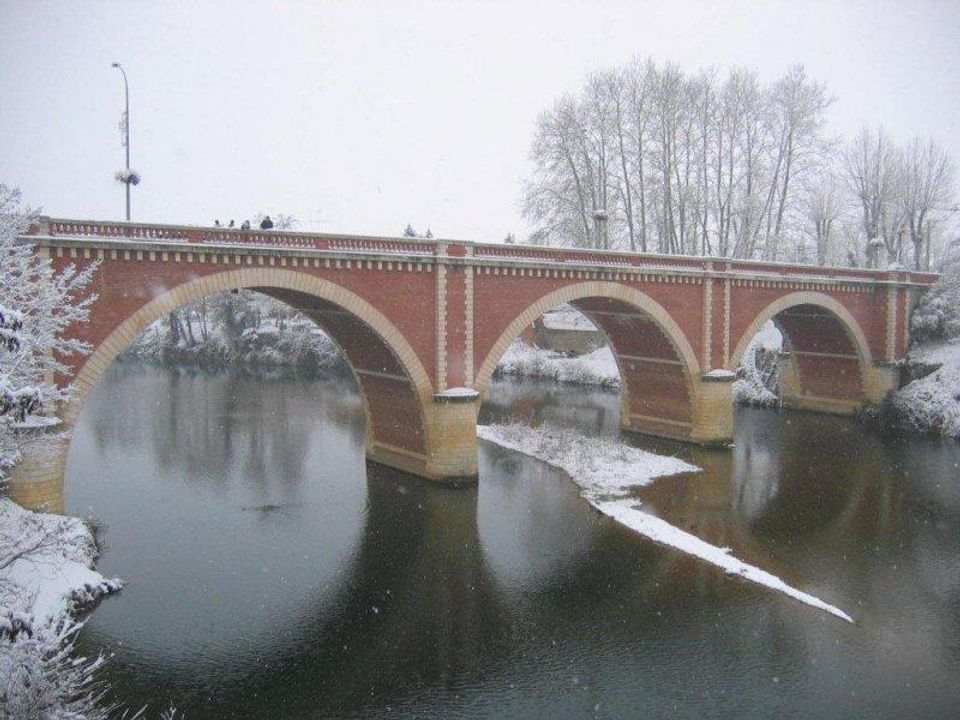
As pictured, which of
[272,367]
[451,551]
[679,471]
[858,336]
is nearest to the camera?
[451,551]

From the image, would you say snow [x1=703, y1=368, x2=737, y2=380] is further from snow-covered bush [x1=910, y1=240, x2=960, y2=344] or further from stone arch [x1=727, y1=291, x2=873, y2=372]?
snow-covered bush [x1=910, y1=240, x2=960, y2=344]

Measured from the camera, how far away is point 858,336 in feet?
92.1

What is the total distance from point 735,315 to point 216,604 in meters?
17.6

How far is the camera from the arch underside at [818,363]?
1137 inches

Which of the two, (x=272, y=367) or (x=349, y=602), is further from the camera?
(x=272, y=367)

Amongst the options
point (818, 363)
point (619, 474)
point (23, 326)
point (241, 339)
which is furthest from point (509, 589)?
point (241, 339)

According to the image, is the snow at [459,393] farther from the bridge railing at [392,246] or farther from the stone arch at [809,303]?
the stone arch at [809,303]

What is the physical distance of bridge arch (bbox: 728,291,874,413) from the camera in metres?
28.1

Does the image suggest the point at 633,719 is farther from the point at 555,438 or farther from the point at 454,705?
the point at 555,438

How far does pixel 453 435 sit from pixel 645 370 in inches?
360

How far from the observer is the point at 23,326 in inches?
230

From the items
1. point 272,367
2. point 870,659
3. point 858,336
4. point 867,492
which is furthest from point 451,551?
point 272,367

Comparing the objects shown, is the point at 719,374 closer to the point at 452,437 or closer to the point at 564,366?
the point at 452,437

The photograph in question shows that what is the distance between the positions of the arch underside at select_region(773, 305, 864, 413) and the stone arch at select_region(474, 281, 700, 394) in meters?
7.76
